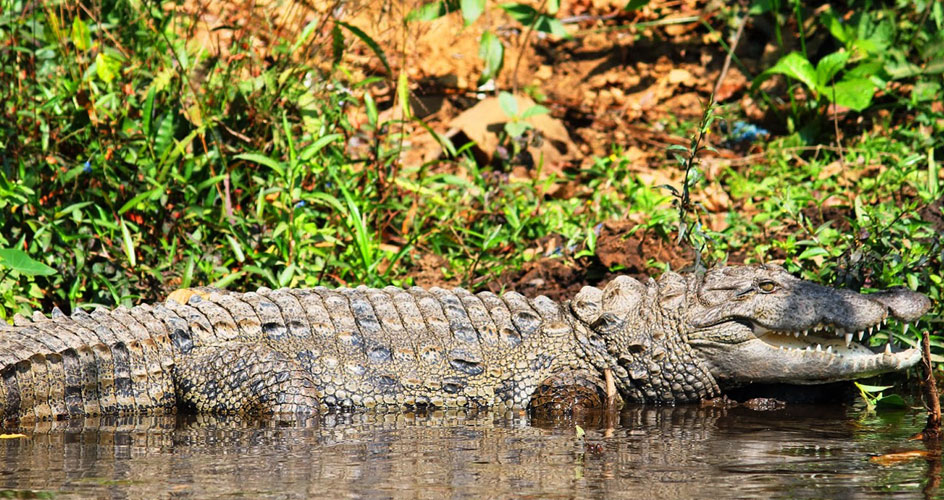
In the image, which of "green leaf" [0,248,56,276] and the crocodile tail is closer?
the crocodile tail

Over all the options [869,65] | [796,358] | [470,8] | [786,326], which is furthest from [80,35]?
[869,65]

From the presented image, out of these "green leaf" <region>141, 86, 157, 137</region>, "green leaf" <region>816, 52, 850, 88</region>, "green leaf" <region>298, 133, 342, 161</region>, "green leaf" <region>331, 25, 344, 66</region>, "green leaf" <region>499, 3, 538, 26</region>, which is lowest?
"green leaf" <region>298, 133, 342, 161</region>

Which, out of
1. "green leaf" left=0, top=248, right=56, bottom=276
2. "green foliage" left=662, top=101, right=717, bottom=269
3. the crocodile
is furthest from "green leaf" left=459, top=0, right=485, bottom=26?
"green leaf" left=0, top=248, right=56, bottom=276

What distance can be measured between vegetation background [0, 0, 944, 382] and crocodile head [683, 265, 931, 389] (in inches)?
9.2

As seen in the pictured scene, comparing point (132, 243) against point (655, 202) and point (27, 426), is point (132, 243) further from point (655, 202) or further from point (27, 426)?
point (655, 202)

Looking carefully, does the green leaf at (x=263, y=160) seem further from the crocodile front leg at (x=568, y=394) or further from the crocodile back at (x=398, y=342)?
the crocodile front leg at (x=568, y=394)

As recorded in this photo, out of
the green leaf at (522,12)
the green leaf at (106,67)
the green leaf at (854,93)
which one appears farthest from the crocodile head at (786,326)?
the green leaf at (106,67)

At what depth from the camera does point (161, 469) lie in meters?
3.72

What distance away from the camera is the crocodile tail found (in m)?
4.83

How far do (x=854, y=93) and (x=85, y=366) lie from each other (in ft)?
18.7

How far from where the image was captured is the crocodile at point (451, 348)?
5.02 metres

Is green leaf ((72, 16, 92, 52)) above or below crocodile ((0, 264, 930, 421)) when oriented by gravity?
above

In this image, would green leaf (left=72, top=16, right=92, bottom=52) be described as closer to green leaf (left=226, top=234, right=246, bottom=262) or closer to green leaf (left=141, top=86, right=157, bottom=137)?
green leaf (left=141, top=86, right=157, bottom=137)

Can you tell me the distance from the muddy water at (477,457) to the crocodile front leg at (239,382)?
15 cm
